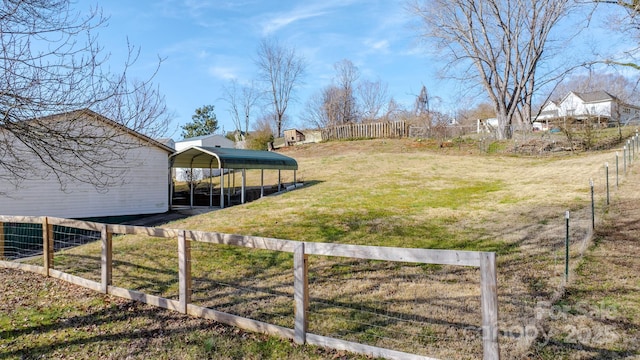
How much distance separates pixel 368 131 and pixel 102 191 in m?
21.7

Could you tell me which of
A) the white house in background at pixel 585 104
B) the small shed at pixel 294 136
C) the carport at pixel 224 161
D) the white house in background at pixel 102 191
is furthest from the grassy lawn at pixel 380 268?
the white house in background at pixel 585 104

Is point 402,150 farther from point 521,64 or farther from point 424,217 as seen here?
point 424,217

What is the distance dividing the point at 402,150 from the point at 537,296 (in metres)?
21.9

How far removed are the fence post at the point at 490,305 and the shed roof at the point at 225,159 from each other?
12.9m

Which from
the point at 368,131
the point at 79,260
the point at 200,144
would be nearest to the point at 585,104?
the point at 368,131

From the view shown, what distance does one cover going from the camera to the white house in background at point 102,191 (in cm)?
1215

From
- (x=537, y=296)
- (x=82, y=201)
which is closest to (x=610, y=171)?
(x=537, y=296)

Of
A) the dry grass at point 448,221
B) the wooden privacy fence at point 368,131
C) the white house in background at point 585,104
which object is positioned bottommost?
the dry grass at point 448,221

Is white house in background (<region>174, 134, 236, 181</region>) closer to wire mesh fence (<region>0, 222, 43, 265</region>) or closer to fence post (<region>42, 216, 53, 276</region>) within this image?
wire mesh fence (<region>0, 222, 43, 265</region>)

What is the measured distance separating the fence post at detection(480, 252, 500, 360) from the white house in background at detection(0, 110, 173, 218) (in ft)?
30.1

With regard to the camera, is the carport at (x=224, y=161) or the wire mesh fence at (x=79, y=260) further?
the carport at (x=224, y=161)

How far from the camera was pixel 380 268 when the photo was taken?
5.88 m

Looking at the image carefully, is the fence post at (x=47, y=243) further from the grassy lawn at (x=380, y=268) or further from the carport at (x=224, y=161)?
the carport at (x=224, y=161)

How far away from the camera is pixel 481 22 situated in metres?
25.8
